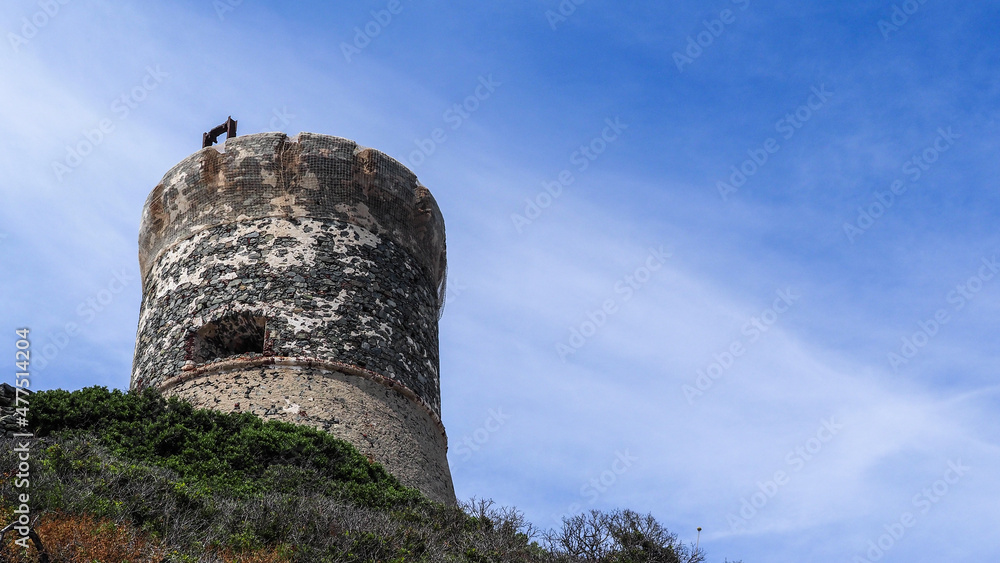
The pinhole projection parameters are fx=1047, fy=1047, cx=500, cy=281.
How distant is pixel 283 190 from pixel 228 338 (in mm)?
2073

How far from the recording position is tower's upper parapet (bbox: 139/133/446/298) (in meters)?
13.2

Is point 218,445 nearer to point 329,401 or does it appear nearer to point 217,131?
point 329,401

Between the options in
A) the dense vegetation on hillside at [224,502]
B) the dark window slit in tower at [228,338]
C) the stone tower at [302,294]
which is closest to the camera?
the dense vegetation on hillside at [224,502]

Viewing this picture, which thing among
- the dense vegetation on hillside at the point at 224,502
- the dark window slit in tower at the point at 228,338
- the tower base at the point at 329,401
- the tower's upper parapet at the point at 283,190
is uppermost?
the tower's upper parapet at the point at 283,190

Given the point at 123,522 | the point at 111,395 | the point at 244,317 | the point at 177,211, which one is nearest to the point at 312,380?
the point at 244,317

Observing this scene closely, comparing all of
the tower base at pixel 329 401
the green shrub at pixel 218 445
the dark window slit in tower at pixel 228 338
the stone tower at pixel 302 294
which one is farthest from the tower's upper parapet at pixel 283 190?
the green shrub at pixel 218 445

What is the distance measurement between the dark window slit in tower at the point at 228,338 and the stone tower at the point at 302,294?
0.02m

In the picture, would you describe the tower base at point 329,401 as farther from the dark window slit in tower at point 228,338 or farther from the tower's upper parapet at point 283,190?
the tower's upper parapet at point 283,190

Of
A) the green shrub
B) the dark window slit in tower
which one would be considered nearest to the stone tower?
the dark window slit in tower

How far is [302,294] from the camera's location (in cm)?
1228

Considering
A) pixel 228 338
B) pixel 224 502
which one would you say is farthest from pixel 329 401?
pixel 224 502

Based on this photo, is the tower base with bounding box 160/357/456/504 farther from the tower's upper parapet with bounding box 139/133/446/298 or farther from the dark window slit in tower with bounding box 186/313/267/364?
the tower's upper parapet with bounding box 139/133/446/298

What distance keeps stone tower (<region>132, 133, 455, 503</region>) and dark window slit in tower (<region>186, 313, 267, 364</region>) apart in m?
0.02

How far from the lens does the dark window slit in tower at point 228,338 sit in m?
12.1
